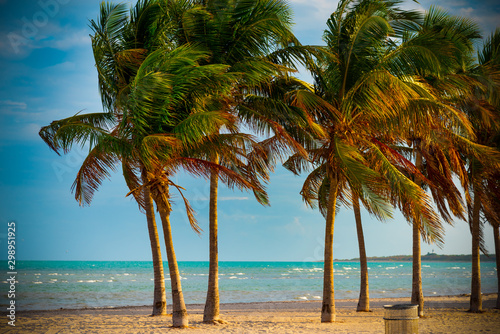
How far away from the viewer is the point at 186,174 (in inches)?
398

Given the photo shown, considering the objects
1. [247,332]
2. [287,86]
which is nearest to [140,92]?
[287,86]

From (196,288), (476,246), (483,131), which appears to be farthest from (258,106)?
(196,288)

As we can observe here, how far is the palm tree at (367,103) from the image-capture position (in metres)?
9.31

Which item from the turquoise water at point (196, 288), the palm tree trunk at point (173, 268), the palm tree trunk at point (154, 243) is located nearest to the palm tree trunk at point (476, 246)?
the palm tree trunk at point (173, 268)

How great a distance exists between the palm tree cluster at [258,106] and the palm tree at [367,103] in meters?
0.03

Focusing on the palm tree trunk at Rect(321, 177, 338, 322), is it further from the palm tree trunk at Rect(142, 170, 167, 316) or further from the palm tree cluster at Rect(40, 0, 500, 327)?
the palm tree trunk at Rect(142, 170, 167, 316)

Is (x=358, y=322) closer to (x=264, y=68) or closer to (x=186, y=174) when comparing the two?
(x=186, y=174)

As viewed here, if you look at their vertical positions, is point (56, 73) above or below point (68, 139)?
above

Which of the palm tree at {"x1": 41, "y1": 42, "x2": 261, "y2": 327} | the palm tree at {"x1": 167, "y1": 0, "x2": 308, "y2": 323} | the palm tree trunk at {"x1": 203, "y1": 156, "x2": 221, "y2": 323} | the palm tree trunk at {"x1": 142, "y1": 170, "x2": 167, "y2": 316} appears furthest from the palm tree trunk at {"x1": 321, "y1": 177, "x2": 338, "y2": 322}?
the palm tree trunk at {"x1": 142, "y1": 170, "x2": 167, "y2": 316}

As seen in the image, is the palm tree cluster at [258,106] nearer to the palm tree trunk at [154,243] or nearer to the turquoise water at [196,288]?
the palm tree trunk at [154,243]

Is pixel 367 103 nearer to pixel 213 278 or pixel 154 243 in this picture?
pixel 213 278

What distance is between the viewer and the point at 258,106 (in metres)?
11.0

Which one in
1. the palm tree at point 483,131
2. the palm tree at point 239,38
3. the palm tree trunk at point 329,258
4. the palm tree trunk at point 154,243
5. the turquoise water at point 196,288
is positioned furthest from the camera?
the turquoise water at point 196,288

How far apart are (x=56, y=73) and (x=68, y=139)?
4414mm
